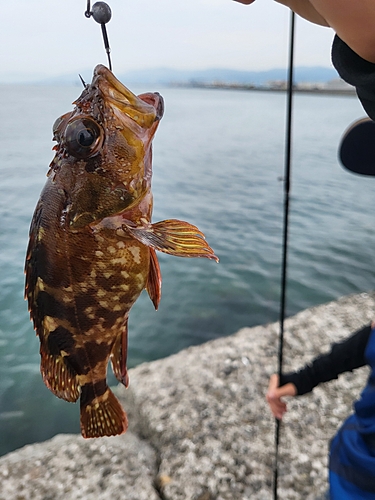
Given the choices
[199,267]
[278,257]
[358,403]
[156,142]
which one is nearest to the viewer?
[358,403]

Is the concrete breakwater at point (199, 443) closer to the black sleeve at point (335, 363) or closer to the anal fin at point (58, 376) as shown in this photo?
the black sleeve at point (335, 363)

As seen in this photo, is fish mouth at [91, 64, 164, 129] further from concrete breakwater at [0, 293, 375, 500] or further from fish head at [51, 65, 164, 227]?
concrete breakwater at [0, 293, 375, 500]

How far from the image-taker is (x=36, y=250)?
115 centimetres

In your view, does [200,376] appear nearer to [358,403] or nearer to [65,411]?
[65,411]

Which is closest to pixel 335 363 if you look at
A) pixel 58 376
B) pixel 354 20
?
pixel 58 376

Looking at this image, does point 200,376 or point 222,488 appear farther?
point 200,376

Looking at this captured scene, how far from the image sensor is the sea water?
4.06m

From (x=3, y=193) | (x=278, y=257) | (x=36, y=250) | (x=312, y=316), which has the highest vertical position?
(x=36, y=250)

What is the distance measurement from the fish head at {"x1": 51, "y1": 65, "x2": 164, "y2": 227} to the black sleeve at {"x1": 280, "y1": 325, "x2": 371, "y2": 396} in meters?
1.77

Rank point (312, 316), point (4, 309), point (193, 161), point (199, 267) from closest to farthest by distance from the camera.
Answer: point (4, 309) < point (312, 316) < point (199, 267) < point (193, 161)

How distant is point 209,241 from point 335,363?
5.46 m

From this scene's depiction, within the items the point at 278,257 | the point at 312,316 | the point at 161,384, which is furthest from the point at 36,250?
the point at 278,257

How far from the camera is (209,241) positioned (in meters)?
7.91

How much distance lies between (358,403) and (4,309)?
3.37 m
